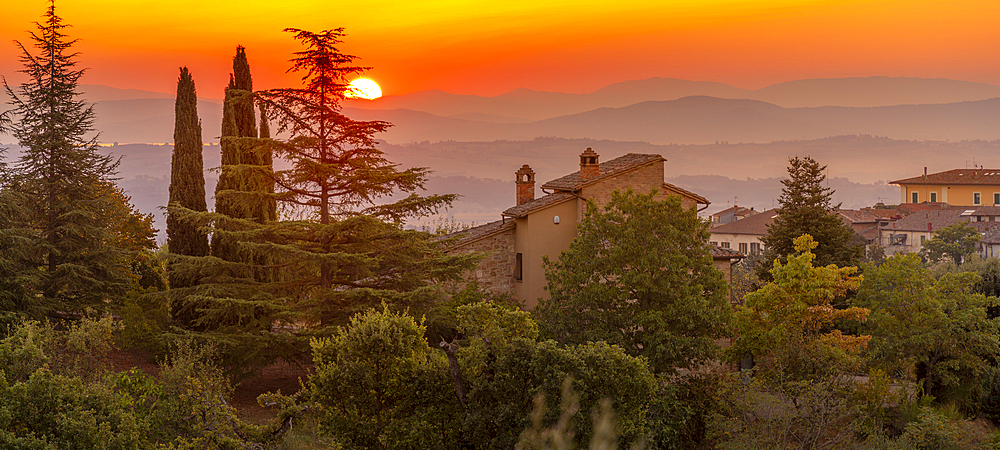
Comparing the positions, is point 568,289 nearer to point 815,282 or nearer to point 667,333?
point 667,333

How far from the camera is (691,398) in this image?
2083 centimetres

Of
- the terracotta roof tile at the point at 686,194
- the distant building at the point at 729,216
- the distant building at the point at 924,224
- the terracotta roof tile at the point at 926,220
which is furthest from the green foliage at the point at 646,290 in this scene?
the distant building at the point at 729,216

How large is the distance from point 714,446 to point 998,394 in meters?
13.9

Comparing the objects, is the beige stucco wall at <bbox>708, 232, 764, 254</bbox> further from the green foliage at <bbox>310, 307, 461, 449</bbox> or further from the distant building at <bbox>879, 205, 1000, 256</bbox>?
the green foliage at <bbox>310, 307, 461, 449</bbox>

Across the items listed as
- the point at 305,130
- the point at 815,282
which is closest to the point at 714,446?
the point at 815,282

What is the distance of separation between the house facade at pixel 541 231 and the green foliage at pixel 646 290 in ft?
20.5

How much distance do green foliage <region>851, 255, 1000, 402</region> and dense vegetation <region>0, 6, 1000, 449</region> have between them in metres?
0.11

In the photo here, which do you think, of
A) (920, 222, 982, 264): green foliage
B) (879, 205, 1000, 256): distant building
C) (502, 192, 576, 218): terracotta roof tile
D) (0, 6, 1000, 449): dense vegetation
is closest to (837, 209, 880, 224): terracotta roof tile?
(879, 205, 1000, 256): distant building

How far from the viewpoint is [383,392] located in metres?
14.7

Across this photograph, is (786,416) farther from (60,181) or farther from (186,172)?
(60,181)

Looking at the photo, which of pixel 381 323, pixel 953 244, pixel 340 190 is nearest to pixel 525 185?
pixel 340 190

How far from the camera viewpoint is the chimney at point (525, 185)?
32.0 m

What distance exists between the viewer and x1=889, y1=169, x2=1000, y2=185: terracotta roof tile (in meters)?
98.1

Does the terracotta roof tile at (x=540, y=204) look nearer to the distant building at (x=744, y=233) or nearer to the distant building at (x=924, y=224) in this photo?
the distant building at (x=924, y=224)
